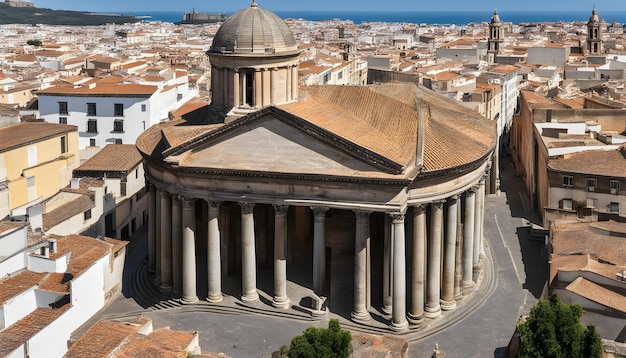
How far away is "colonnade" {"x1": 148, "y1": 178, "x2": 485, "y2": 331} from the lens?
125ft

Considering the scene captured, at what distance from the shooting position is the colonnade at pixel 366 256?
125 feet

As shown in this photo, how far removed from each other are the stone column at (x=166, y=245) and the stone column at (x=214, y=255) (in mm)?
3317

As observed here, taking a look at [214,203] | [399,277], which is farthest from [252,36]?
[399,277]

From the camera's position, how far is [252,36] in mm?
42312

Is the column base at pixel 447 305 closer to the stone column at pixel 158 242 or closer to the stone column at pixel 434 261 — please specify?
the stone column at pixel 434 261

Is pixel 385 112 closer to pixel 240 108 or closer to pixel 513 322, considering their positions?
pixel 240 108

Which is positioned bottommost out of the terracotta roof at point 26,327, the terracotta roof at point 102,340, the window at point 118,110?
the terracotta roof at point 26,327

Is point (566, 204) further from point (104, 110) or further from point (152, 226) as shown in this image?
point (104, 110)

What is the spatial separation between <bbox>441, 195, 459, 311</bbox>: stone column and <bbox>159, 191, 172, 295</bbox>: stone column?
1500cm

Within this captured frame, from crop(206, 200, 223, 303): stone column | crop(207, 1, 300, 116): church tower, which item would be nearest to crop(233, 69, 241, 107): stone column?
crop(207, 1, 300, 116): church tower

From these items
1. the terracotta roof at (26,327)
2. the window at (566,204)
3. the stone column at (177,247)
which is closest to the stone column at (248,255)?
the stone column at (177,247)

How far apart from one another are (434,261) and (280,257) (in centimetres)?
785

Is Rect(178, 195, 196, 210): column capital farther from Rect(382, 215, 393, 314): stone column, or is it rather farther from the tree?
the tree

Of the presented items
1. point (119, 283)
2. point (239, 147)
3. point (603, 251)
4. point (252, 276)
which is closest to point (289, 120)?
point (239, 147)
